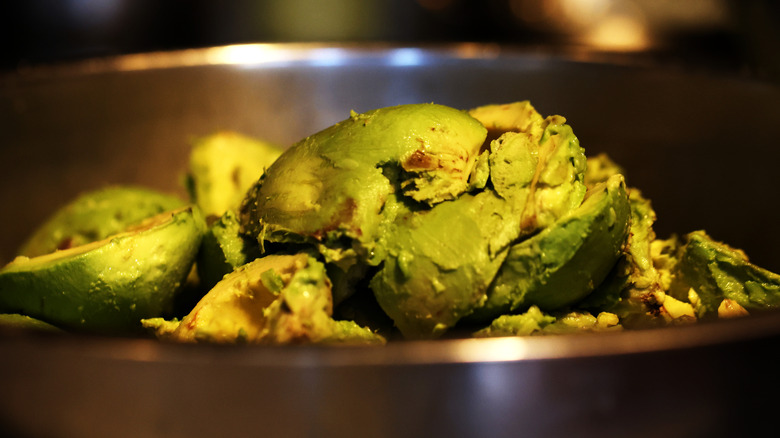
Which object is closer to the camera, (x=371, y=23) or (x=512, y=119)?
(x=512, y=119)

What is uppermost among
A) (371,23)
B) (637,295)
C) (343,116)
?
(371,23)

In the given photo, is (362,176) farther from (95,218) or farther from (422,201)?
(95,218)

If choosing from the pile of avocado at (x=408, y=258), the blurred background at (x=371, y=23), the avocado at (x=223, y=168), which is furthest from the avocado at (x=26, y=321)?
the blurred background at (x=371, y=23)

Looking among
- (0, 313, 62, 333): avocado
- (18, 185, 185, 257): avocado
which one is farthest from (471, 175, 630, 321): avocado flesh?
(18, 185, 185, 257): avocado

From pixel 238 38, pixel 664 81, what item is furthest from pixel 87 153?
pixel 238 38

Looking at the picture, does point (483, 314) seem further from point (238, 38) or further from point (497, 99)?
point (238, 38)

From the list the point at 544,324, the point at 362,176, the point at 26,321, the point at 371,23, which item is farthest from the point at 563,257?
the point at 371,23

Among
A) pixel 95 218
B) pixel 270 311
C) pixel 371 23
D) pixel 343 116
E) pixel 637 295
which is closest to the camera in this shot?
pixel 270 311

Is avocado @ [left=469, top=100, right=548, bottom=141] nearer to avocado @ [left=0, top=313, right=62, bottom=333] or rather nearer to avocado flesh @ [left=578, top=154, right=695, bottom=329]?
avocado flesh @ [left=578, top=154, right=695, bottom=329]
